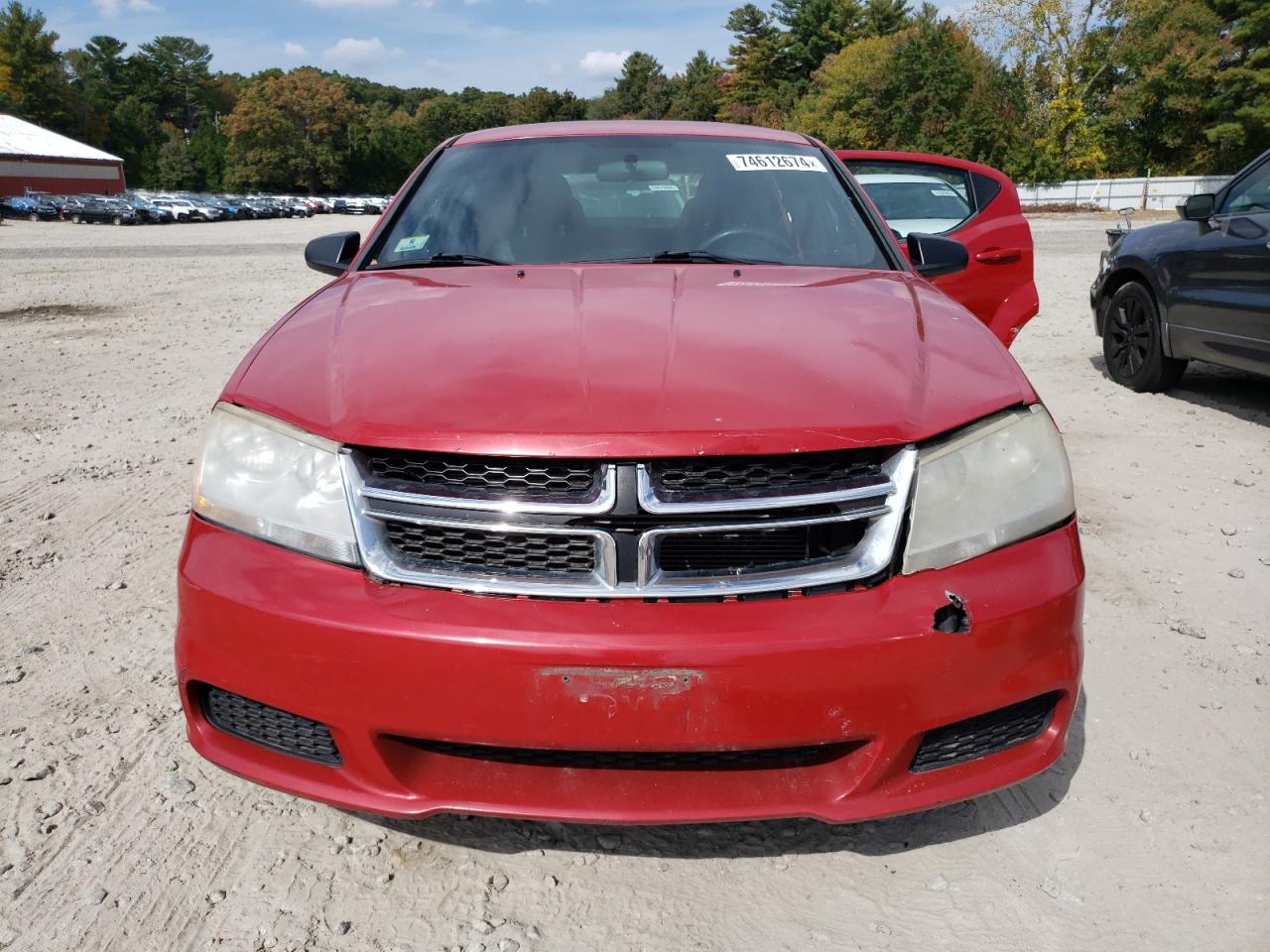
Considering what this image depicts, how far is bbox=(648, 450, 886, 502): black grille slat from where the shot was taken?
1812mm

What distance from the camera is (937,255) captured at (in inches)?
130

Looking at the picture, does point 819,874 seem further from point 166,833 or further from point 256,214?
point 256,214

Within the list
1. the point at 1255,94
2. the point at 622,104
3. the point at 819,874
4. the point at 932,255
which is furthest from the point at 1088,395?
the point at 622,104

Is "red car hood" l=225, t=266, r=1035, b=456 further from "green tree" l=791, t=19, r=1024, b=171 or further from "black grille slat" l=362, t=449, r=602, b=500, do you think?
"green tree" l=791, t=19, r=1024, b=171

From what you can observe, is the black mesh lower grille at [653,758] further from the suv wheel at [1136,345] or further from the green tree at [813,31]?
the green tree at [813,31]

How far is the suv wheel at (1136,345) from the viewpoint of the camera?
6.52 meters

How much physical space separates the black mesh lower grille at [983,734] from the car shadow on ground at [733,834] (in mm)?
450

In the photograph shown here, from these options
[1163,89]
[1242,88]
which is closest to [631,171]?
[1242,88]

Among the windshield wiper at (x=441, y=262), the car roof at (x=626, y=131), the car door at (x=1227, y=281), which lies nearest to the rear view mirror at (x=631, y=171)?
the car roof at (x=626, y=131)

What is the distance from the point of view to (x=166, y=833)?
2.30 m

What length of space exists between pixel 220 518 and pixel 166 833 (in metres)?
0.80

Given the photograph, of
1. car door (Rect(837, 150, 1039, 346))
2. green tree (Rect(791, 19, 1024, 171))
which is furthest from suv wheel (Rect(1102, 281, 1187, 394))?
green tree (Rect(791, 19, 1024, 171))

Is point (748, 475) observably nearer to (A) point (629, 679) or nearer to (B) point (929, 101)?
(A) point (629, 679)

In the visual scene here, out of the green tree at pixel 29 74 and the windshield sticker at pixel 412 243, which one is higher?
the green tree at pixel 29 74
